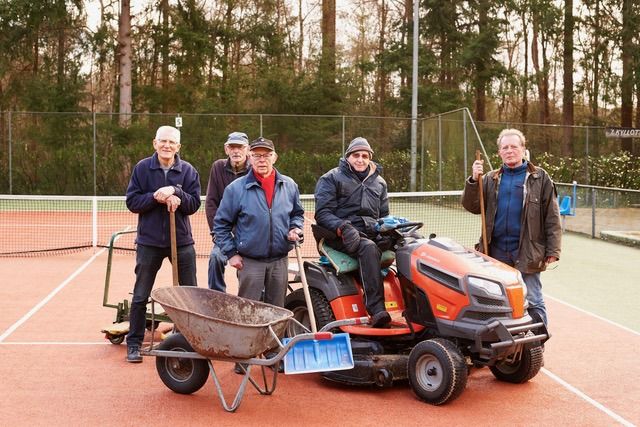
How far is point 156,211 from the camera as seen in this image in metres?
6.39

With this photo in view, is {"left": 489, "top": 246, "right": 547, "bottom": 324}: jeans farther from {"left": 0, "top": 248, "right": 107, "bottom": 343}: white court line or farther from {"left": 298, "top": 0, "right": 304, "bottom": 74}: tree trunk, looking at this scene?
{"left": 298, "top": 0, "right": 304, "bottom": 74}: tree trunk

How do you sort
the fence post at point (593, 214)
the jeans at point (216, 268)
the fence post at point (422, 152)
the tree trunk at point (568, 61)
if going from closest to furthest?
the jeans at point (216, 268) < the fence post at point (593, 214) < the fence post at point (422, 152) < the tree trunk at point (568, 61)

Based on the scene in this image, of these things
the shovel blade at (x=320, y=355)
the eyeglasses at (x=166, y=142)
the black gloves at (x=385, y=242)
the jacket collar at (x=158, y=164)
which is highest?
the eyeglasses at (x=166, y=142)

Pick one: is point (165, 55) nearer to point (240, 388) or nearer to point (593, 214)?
point (593, 214)

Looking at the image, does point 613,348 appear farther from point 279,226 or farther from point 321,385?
point 279,226

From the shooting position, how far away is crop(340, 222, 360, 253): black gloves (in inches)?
233

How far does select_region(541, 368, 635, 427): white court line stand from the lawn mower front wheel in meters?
0.97

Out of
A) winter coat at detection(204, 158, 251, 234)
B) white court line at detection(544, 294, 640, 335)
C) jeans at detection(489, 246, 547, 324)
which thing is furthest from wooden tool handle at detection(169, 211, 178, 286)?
white court line at detection(544, 294, 640, 335)

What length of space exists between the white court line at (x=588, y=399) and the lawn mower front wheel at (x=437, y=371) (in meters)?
0.97

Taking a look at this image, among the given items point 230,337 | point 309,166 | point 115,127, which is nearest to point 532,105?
point 309,166

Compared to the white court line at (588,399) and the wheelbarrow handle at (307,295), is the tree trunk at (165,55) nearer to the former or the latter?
the wheelbarrow handle at (307,295)

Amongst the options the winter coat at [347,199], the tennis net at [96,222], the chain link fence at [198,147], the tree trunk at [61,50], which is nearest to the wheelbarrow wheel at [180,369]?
the winter coat at [347,199]

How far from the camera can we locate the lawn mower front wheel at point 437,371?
5367 millimetres

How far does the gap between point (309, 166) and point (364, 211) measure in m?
19.1
